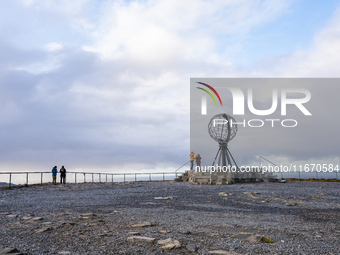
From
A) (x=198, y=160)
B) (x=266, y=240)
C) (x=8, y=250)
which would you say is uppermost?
(x=198, y=160)

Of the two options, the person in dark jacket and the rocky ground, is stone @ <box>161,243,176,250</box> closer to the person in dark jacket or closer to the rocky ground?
the rocky ground

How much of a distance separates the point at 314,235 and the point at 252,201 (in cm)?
656

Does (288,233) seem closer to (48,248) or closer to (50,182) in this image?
(48,248)

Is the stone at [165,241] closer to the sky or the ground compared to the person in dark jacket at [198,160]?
closer to the ground

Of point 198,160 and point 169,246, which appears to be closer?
point 169,246

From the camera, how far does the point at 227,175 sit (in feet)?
76.3

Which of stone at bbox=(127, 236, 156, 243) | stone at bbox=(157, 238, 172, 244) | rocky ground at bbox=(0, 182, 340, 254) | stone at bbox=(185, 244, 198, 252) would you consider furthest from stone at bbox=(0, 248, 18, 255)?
stone at bbox=(185, 244, 198, 252)

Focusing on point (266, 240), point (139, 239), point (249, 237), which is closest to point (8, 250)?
point (139, 239)

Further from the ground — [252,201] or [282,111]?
[282,111]

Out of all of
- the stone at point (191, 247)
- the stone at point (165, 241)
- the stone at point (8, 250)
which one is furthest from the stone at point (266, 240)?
the stone at point (8, 250)

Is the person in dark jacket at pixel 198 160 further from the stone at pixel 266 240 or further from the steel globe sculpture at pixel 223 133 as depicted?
the stone at pixel 266 240

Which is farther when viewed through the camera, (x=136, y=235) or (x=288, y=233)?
(x=288, y=233)

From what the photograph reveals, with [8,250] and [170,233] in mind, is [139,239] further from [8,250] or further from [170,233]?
[8,250]

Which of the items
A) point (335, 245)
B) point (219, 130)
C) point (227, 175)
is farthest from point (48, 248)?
point (219, 130)
